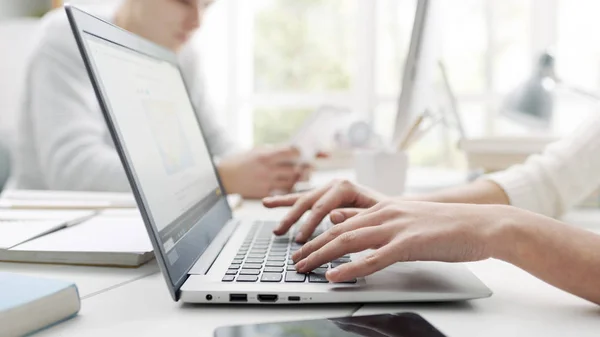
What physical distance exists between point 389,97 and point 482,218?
2877mm

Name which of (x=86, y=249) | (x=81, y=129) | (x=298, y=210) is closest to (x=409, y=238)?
(x=298, y=210)

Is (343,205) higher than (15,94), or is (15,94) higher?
(15,94)

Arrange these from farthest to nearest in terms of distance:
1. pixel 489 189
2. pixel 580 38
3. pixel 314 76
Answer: pixel 314 76, pixel 580 38, pixel 489 189

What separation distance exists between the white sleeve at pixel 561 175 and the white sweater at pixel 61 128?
0.76 meters

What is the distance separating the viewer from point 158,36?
55.2 inches

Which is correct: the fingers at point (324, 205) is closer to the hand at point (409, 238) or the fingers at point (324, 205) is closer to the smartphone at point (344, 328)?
the hand at point (409, 238)

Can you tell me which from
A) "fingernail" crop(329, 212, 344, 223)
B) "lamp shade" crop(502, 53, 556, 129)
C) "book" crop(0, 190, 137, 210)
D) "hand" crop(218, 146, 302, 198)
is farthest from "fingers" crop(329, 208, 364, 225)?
"lamp shade" crop(502, 53, 556, 129)

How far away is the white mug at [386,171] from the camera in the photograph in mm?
1137

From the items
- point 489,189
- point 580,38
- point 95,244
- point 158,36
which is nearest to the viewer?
point 95,244

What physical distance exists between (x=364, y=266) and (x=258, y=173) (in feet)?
2.64

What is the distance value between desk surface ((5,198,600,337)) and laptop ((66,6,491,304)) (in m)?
0.01

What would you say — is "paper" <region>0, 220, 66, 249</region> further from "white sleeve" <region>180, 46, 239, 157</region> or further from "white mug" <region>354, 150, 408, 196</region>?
"white sleeve" <region>180, 46, 239, 157</region>

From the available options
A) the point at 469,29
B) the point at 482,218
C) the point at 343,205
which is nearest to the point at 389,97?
the point at 469,29

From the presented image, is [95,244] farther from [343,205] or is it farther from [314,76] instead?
[314,76]
